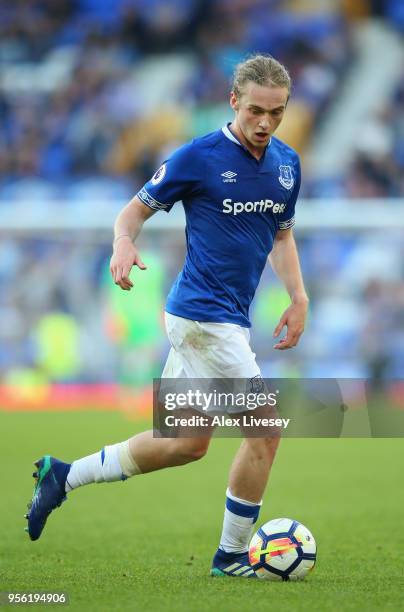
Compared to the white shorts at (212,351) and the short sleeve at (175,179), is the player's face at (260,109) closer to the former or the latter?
the short sleeve at (175,179)

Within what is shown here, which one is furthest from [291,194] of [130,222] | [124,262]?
[124,262]

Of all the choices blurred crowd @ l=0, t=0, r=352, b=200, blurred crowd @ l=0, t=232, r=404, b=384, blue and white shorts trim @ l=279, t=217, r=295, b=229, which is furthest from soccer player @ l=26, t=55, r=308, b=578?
blurred crowd @ l=0, t=0, r=352, b=200

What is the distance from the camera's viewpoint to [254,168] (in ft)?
16.1

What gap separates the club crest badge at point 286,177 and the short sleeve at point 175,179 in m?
0.39

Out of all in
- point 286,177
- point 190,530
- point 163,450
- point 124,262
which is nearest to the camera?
point 124,262

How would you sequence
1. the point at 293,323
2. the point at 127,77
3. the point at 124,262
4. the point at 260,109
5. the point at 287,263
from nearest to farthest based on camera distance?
the point at 124,262, the point at 260,109, the point at 293,323, the point at 287,263, the point at 127,77

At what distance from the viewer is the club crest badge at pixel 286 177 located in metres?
4.97

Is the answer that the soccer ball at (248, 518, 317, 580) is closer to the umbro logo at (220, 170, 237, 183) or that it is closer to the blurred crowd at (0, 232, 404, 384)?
the umbro logo at (220, 170, 237, 183)

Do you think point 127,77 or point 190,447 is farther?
point 127,77

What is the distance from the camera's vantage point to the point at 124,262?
4609 mm

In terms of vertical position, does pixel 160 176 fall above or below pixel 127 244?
above

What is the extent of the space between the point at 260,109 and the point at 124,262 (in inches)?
33.8

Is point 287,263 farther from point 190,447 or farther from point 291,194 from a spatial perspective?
point 190,447

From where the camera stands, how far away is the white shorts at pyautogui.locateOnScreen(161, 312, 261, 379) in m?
4.78
